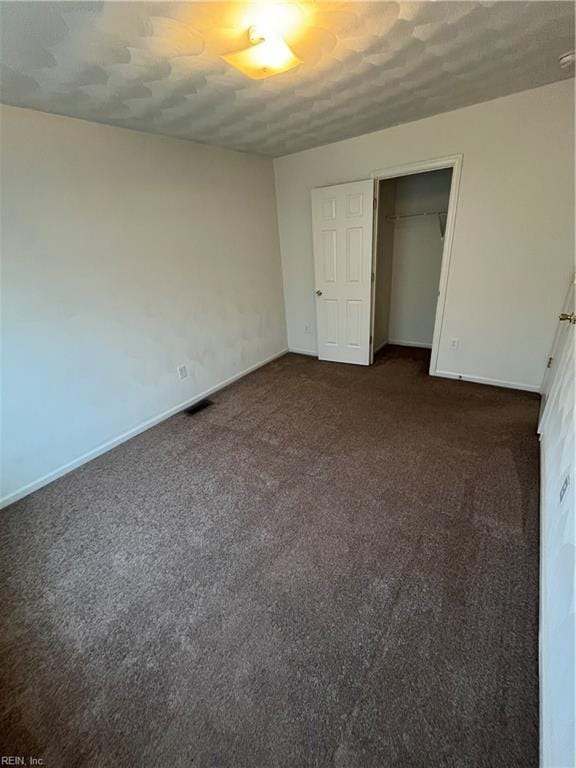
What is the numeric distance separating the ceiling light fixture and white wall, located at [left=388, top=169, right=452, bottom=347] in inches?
97.6

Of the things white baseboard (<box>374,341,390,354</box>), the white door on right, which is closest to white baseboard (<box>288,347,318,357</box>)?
white baseboard (<box>374,341,390,354</box>)

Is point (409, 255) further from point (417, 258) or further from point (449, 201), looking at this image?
point (449, 201)

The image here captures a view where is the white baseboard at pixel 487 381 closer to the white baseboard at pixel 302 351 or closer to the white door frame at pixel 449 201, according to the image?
the white door frame at pixel 449 201

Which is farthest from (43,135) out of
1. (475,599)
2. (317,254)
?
(475,599)

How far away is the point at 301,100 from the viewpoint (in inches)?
85.5

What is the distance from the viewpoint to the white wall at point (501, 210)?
240 cm

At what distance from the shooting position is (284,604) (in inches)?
56.4

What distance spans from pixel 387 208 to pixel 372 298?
117 cm

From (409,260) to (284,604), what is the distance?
13.1 ft

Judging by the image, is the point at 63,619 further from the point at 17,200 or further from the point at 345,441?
the point at 17,200

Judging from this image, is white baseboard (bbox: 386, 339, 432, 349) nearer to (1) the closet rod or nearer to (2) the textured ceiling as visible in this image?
(1) the closet rod

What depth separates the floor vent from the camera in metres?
3.13

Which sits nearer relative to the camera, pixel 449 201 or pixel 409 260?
pixel 449 201

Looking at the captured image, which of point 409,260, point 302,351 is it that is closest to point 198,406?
point 302,351
